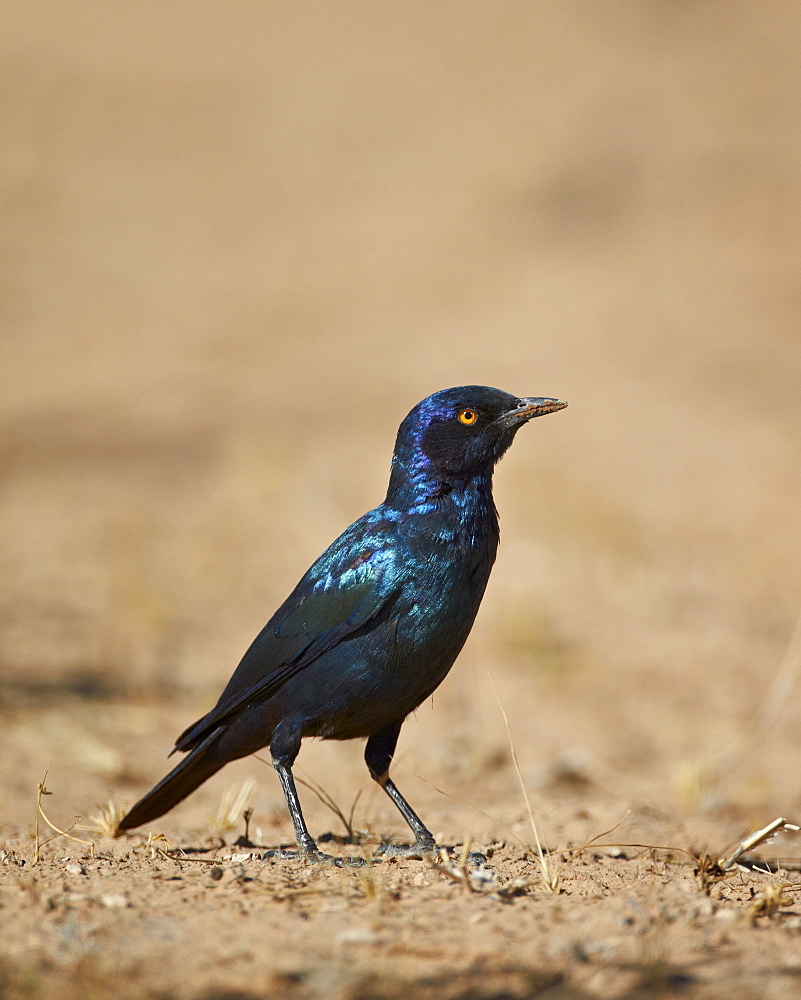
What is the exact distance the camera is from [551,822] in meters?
5.18

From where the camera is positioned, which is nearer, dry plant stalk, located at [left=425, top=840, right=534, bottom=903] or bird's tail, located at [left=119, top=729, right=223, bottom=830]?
dry plant stalk, located at [left=425, top=840, right=534, bottom=903]

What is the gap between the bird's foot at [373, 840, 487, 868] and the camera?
13.4 ft

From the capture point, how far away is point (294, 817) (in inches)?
167

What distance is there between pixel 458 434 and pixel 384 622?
35.1 inches

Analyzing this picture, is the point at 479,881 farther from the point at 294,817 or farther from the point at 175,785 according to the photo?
the point at 175,785

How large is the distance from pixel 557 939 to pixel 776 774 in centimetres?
417

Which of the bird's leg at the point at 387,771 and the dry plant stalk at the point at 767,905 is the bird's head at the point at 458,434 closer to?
the bird's leg at the point at 387,771

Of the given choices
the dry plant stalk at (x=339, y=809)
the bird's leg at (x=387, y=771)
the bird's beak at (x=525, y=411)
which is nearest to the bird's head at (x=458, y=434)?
the bird's beak at (x=525, y=411)

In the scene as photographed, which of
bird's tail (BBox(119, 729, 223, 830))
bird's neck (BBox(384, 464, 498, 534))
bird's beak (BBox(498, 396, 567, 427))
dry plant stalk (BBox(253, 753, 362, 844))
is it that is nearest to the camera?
dry plant stalk (BBox(253, 753, 362, 844))

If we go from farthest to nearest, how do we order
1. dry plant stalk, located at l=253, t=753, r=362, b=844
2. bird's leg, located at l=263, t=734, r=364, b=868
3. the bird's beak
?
the bird's beak
bird's leg, located at l=263, t=734, r=364, b=868
dry plant stalk, located at l=253, t=753, r=362, b=844

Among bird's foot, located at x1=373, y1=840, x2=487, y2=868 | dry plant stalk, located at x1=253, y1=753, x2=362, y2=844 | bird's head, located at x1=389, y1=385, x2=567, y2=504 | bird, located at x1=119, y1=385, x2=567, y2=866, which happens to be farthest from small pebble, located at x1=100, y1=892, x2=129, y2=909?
bird's head, located at x1=389, y1=385, x2=567, y2=504

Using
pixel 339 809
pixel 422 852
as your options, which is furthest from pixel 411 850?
pixel 339 809

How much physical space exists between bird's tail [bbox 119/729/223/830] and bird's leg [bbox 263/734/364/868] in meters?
0.34

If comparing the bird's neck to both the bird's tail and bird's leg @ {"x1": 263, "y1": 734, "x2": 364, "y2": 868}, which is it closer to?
bird's leg @ {"x1": 263, "y1": 734, "x2": 364, "y2": 868}
